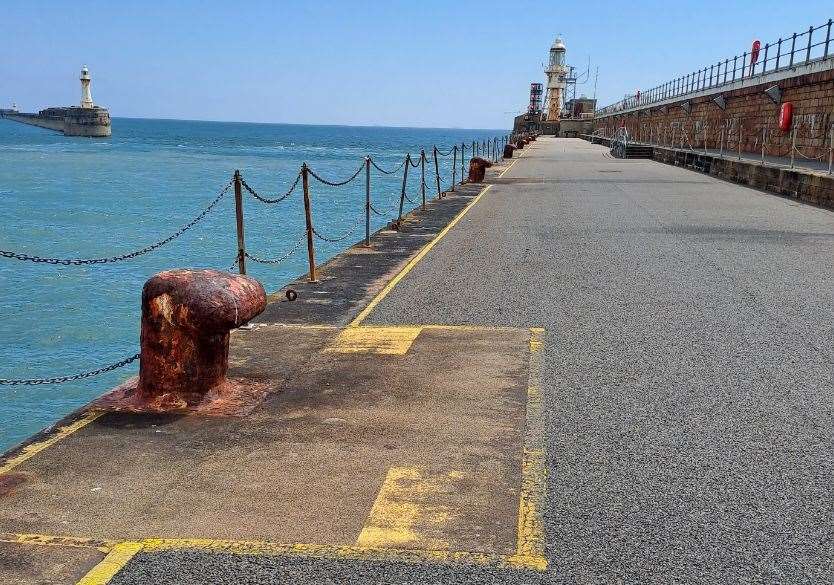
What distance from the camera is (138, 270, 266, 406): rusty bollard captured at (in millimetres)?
5434

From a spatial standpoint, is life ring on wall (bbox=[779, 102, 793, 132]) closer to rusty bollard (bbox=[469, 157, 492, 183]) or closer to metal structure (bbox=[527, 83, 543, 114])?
rusty bollard (bbox=[469, 157, 492, 183])

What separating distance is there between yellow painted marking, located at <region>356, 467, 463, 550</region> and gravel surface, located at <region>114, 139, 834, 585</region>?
226 millimetres

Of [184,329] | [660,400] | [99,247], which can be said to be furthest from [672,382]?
[99,247]

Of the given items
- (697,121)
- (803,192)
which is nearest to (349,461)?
(803,192)

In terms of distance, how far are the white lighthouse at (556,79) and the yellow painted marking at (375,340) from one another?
121 meters

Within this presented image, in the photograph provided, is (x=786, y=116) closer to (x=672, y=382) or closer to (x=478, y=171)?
(x=478, y=171)

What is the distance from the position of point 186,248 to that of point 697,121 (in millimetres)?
35212

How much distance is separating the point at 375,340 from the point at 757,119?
34.4 meters

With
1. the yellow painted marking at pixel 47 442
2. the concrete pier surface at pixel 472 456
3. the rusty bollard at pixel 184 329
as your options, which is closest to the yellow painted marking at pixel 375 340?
the concrete pier surface at pixel 472 456

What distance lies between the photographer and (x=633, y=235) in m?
14.5

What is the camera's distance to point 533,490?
4.32m

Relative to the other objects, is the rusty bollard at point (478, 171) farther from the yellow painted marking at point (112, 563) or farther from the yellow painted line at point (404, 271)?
the yellow painted marking at point (112, 563)

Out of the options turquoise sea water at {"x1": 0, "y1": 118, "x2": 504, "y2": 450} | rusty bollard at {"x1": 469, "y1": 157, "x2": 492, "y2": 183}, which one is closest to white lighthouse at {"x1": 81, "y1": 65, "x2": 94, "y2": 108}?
turquoise sea water at {"x1": 0, "y1": 118, "x2": 504, "y2": 450}

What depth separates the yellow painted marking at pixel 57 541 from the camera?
3.78 m
